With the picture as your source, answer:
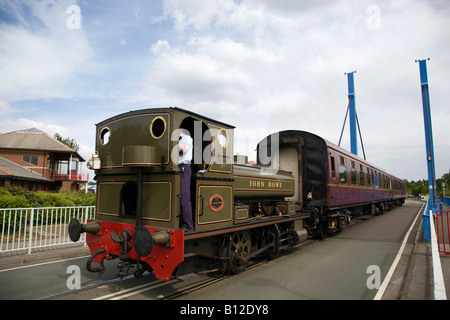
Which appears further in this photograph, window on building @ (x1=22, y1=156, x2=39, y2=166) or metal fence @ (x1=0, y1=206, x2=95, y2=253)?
window on building @ (x1=22, y1=156, x2=39, y2=166)

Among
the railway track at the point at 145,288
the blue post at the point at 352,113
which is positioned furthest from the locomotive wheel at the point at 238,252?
the blue post at the point at 352,113

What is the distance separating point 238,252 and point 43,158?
30.4m

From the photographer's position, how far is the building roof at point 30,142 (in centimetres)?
2881

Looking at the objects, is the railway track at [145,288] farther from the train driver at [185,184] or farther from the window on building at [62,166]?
the window on building at [62,166]

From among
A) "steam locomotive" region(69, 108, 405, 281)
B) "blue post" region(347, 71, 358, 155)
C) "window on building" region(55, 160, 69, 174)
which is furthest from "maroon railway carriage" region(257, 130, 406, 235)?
"window on building" region(55, 160, 69, 174)

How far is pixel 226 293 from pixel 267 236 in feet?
7.95

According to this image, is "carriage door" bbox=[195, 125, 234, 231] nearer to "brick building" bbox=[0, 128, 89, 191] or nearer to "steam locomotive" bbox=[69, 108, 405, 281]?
"steam locomotive" bbox=[69, 108, 405, 281]

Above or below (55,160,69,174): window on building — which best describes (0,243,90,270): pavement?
below

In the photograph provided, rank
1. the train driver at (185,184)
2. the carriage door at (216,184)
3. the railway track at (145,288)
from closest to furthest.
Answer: the train driver at (185,184)
the railway track at (145,288)
the carriage door at (216,184)

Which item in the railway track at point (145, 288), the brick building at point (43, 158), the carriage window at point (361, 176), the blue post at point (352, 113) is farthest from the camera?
the blue post at point (352, 113)

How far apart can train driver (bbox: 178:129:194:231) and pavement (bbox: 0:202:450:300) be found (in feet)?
11.2

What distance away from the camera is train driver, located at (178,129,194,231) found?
429 cm

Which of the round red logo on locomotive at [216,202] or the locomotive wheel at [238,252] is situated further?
the locomotive wheel at [238,252]
